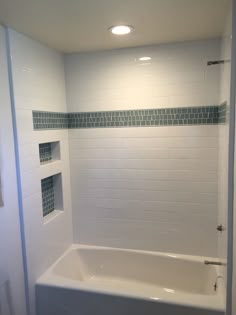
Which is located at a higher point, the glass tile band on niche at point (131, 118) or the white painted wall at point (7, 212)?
the glass tile band on niche at point (131, 118)

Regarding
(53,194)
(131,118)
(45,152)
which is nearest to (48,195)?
(53,194)

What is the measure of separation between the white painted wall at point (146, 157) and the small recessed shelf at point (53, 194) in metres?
→ 0.18

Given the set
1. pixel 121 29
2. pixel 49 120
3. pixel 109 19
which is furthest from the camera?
pixel 49 120

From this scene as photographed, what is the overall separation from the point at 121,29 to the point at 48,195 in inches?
60.6

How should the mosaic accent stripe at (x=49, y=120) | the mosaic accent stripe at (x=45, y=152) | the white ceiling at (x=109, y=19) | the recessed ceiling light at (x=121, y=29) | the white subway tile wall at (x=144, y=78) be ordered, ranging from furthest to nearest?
the mosaic accent stripe at (x=45, y=152) → the white subway tile wall at (x=144, y=78) → the mosaic accent stripe at (x=49, y=120) → the recessed ceiling light at (x=121, y=29) → the white ceiling at (x=109, y=19)

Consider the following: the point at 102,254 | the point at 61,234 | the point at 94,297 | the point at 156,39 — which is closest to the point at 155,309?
the point at 94,297

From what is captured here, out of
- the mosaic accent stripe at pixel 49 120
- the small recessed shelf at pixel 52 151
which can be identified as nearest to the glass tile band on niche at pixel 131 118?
the mosaic accent stripe at pixel 49 120

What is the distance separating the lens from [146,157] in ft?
8.32

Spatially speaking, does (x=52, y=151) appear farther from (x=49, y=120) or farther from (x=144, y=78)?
(x=144, y=78)

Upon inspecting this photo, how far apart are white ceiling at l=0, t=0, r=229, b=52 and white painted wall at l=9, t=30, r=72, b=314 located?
0.14m

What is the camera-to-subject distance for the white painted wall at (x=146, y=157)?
2.37 meters

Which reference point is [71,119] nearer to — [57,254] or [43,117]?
[43,117]

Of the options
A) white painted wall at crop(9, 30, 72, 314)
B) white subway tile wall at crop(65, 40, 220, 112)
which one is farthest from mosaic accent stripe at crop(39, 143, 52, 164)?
white subway tile wall at crop(65, 40, 220, 112)

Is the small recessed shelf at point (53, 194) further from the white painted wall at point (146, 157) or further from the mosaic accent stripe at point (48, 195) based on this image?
the white painted wall at point (146, 157)
